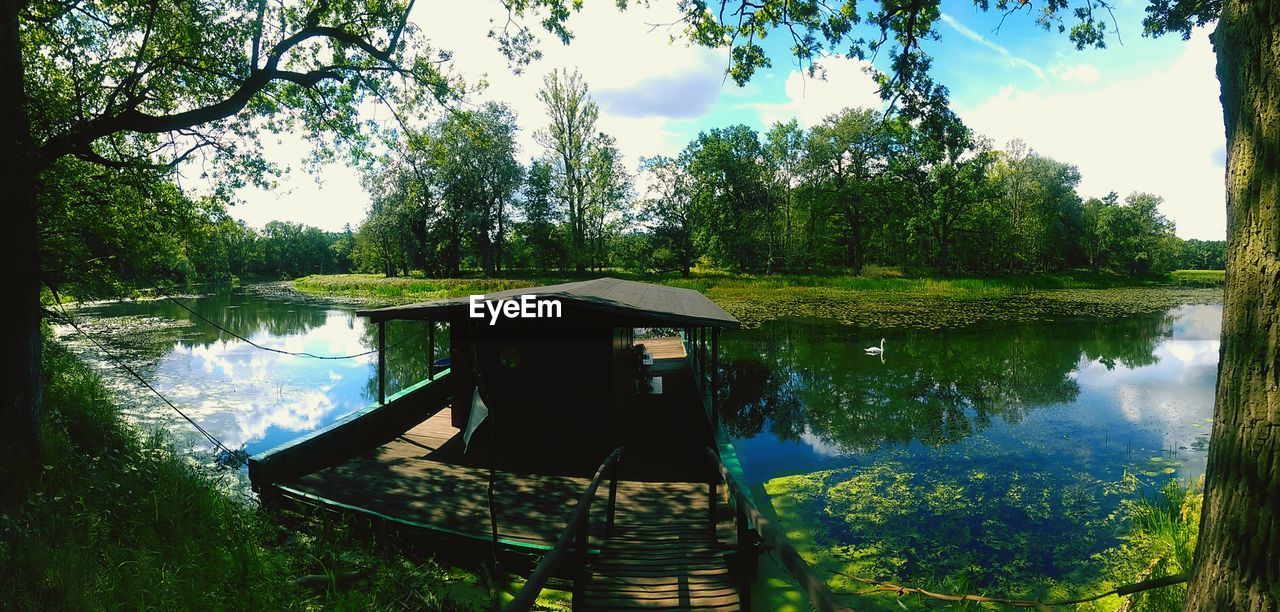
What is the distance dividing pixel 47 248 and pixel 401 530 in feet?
24.1

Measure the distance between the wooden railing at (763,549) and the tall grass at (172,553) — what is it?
7.53ft

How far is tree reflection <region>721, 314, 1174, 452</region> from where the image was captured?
10664 mm

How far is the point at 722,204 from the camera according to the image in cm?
4866

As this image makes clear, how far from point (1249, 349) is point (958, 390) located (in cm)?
1184

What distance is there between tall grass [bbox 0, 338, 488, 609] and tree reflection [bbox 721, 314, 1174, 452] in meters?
7.27

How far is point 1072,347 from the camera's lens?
1748 centimetres

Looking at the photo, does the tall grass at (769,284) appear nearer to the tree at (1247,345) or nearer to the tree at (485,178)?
the tree at (485,178)

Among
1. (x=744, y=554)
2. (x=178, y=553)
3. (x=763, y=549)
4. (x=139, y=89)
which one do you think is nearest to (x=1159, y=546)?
(x=763, y=549)

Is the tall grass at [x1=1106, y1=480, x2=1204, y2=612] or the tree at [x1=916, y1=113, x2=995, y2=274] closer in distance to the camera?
the tall grass at [x1=1106, y1=480, x2=1204, y2=612]

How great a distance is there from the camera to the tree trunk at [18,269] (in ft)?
16.4

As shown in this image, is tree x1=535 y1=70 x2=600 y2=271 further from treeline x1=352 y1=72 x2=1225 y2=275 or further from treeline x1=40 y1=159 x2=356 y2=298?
treeline x1=40 y1=159 x2=356 y2=298

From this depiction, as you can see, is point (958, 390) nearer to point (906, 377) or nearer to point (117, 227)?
point (906, 377)

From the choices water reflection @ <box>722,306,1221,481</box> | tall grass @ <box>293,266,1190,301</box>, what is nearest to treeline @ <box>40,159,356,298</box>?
water reflection @ <box>722,306,1221,481</box>

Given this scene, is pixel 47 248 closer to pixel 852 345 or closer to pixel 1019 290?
pixel 852 345
